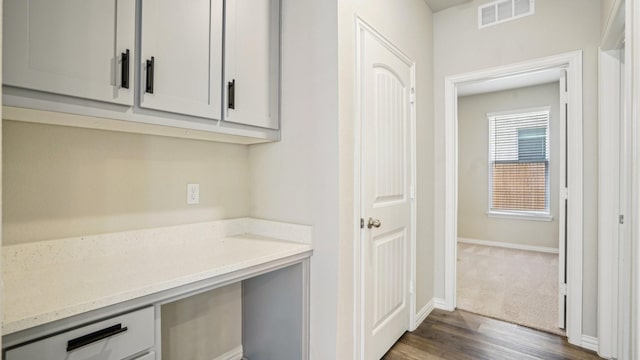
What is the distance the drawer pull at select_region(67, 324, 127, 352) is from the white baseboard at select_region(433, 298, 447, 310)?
2.61 m

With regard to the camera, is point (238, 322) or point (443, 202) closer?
point (238, 322)

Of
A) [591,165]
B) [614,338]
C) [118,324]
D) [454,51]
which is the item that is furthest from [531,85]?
[118,324]

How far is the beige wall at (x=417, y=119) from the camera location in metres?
1.70

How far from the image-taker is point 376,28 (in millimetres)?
2006

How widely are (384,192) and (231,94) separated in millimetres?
1147

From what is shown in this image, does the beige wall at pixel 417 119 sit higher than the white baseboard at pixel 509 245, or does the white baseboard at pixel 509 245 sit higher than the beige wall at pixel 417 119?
the beige wall at pixel 417 119

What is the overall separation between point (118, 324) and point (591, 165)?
114 inches

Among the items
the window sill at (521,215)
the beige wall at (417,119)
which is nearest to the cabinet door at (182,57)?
the beige wall at (417,119)

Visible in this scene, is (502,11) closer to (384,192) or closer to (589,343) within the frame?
(384,192)

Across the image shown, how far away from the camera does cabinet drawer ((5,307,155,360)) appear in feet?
2.97

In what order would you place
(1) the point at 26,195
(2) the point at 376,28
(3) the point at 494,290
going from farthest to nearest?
(3) the point at 494,290 → (2) the point at 376,28 → (1) the point at 26,195

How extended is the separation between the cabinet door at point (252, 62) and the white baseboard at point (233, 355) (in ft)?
4.63

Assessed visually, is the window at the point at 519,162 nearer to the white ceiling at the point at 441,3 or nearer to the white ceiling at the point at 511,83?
the white ceiling at the point at 511,83

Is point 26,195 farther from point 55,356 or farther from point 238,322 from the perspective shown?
point 238,322
